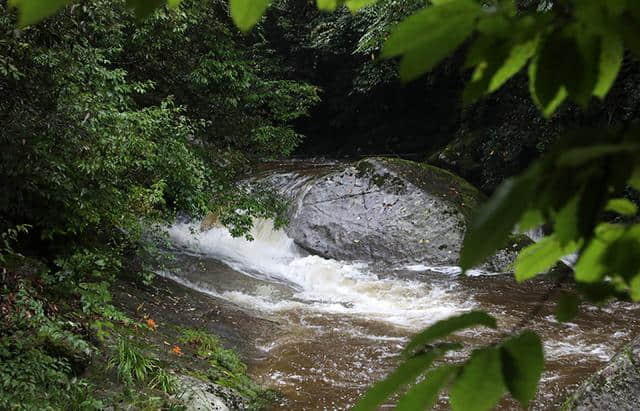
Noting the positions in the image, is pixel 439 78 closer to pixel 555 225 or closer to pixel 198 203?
pixel 198 203

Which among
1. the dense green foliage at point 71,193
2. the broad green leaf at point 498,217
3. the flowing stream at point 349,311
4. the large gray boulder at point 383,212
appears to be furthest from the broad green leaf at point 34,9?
the large gray boulder at point 383,212

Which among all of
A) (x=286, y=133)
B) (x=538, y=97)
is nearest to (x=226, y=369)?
(x=286, y=133)

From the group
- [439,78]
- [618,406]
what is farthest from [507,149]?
[618,406]

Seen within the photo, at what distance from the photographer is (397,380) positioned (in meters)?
0.50

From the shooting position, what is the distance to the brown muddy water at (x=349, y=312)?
512 cm

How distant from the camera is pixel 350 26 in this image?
649 inches

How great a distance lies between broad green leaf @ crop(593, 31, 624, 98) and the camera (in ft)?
1.54

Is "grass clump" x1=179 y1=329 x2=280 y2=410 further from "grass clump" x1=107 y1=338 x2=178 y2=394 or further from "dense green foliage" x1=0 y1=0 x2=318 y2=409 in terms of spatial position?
"grass clump" x1=107 y1=338 x2=178 y2=394

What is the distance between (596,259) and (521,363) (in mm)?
172

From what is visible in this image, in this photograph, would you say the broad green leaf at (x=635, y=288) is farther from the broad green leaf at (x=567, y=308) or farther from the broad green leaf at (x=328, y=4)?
the broad green leaf at (x=328, y=4)

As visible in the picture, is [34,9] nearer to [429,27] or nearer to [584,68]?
[429,27]

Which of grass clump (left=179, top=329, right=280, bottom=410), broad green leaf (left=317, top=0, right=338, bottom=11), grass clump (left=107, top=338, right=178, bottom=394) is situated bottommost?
grass clump (left=179, top=329, right=280, bottom=410)

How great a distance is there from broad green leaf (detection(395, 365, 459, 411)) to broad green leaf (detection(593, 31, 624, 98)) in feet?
1.01

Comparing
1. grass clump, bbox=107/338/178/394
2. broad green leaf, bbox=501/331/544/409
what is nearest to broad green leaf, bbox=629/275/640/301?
broad green leaf, bbox=501/331/544/409
